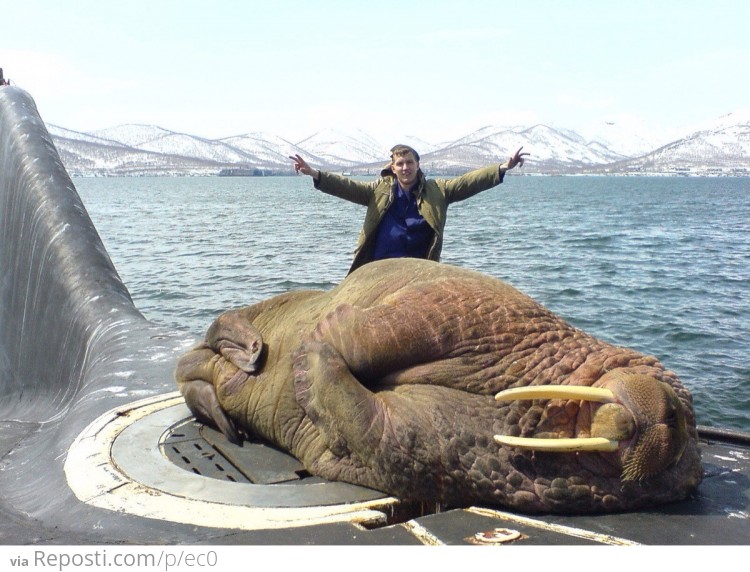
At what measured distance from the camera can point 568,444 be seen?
11.5 ft

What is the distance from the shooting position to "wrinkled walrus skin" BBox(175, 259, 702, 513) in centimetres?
360

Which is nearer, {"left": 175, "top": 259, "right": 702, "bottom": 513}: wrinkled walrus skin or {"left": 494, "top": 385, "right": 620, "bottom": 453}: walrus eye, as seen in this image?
{"left": 494, "top": 385, "right": 620, "bottom": 453}: walrus eye

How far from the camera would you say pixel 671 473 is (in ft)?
12.2

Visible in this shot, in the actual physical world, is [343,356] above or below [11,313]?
above

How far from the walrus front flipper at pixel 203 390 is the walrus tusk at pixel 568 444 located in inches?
76.7

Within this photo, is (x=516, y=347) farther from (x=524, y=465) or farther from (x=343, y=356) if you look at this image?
(x=343, y=356)

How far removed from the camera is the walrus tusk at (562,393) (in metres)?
3.53

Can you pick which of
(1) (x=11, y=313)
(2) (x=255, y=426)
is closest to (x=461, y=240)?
(1) (x=11, y=313)

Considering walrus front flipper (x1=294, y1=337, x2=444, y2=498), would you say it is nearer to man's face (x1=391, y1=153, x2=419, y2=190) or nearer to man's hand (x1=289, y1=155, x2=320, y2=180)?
man's face (x1=391, y1=153, x2=419, y2=190)

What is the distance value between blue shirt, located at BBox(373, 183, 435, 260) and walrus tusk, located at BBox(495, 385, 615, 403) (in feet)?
8.31

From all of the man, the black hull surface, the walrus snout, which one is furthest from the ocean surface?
the walrus snout

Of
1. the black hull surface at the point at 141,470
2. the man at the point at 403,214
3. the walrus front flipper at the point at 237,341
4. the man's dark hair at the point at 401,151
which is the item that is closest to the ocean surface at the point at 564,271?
the black hull surface at the point at 141,470

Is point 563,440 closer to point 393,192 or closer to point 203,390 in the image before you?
point 203,390
